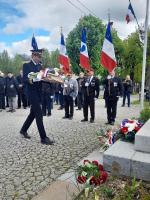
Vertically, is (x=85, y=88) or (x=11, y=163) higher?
(x=85, y=88)

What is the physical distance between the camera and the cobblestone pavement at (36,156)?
4.96 metres

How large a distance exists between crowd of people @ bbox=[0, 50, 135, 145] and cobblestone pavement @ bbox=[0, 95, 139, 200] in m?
0.49

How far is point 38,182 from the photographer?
16.7 feet

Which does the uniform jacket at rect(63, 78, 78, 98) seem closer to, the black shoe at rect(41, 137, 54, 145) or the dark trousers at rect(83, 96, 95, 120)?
the dark trousers at rect(83, 96, 95, 120)

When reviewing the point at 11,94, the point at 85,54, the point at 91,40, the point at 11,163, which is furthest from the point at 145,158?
the point at 91,40

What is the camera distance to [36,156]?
6504mm

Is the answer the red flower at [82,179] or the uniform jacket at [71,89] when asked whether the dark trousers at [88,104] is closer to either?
the uniform jacket at [71,89]

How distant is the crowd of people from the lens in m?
7.66

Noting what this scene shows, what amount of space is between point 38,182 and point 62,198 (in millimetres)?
814

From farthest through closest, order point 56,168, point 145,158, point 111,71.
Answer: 1. point 111,71
2. point 56,168
3. point 145,158

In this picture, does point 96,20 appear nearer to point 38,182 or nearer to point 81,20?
point 81,20

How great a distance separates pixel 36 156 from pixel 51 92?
705 cm

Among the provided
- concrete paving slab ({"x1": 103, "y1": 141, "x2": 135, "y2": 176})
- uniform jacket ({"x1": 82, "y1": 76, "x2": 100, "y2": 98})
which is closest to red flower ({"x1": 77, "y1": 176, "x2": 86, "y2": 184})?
concrete paving slab ({"x1": 103, "y1": 141, "x2": 135, "y2": 176})

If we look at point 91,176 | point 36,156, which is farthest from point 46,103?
point 91,176
